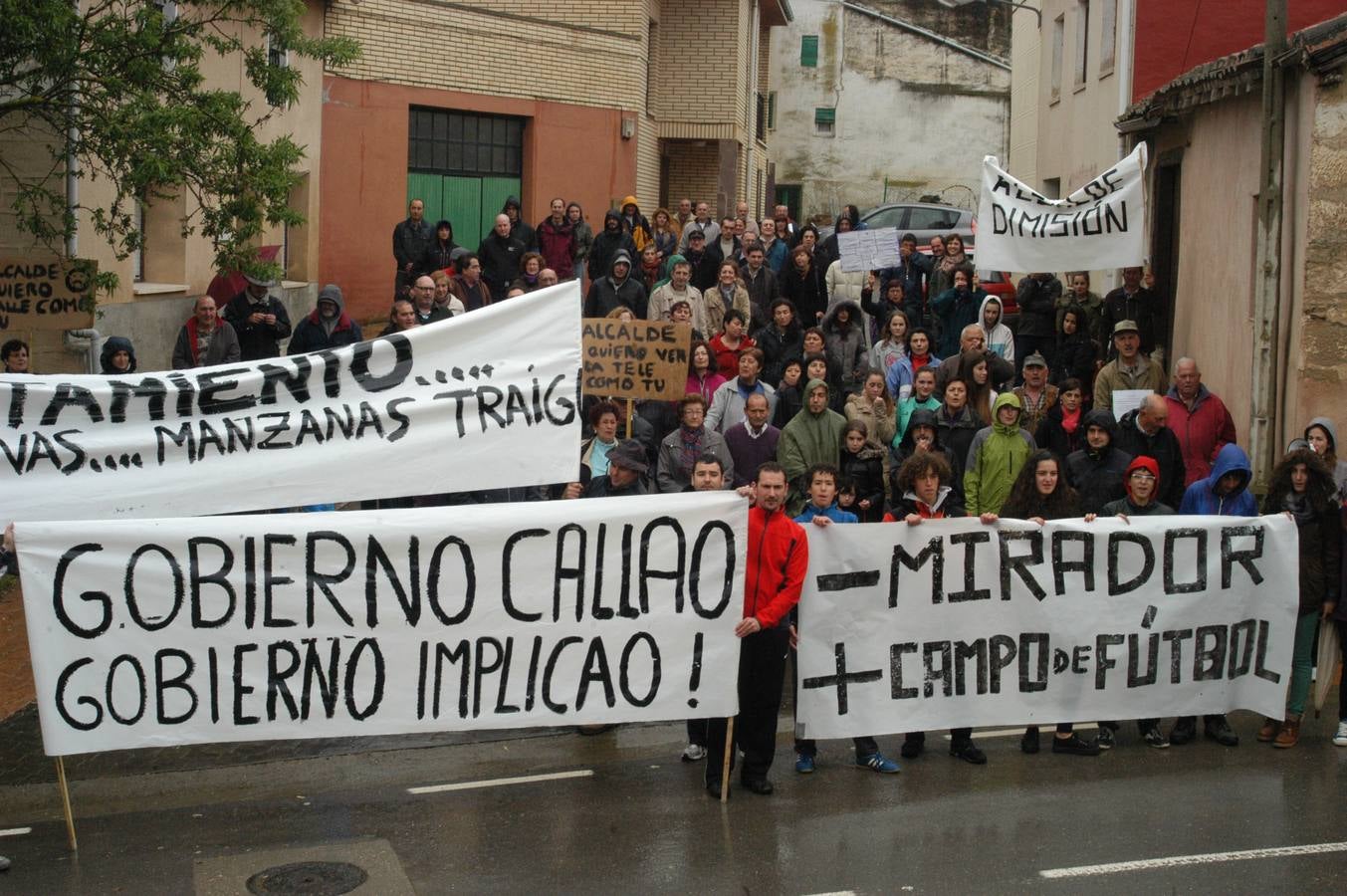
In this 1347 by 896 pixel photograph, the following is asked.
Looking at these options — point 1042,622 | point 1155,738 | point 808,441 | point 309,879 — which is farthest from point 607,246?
point 309,879

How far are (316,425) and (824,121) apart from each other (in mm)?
40015

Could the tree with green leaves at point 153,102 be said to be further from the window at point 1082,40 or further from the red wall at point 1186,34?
the window at point 1082,40

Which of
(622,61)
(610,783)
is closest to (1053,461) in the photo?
(610,783)

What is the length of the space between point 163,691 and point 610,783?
238 cm

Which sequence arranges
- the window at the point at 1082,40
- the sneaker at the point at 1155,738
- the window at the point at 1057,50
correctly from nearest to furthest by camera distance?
the sneaker at the point at 1155,738
the window at the point at 1082,40
the window at the point at 1057,50

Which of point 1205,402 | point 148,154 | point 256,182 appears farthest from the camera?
point 1205,402

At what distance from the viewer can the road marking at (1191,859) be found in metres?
7.25

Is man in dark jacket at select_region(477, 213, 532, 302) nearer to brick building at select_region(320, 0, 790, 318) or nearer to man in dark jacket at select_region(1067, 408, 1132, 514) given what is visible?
brick building at select_region(320, 0, 790, 318)

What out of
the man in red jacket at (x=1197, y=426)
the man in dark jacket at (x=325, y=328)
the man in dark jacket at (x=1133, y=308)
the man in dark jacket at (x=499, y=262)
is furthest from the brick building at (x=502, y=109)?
the man in red jacket at (x=1197, y=426)

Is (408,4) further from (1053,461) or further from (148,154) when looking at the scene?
(1053,461)

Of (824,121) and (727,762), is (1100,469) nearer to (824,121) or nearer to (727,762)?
(727,762)

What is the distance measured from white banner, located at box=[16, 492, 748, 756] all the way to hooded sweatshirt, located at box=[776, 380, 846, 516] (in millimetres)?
3270

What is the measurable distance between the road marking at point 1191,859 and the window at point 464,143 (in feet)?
60.7

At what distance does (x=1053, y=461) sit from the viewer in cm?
936
